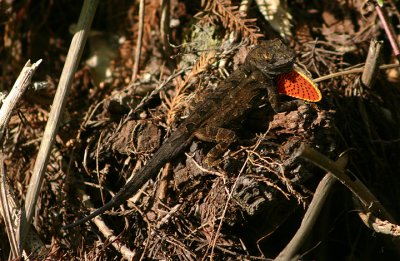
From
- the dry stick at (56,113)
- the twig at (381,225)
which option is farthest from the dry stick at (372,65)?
the dry stick at (56,113)

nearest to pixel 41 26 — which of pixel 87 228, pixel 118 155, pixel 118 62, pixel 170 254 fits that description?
pixel 118 62

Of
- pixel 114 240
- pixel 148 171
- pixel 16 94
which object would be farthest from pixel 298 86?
pixel 16 94

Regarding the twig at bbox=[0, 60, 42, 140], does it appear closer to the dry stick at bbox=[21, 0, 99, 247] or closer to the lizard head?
the dry stick at bbox=[21, 0, 99, 247]

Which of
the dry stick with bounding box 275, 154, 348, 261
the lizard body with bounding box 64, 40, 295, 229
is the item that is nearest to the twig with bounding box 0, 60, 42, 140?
the lizard body with bounding box 64, 40, 295, 229

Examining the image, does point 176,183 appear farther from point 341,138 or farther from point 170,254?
point 341,138

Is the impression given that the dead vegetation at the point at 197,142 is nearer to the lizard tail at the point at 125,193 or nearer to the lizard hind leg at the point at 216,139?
the lizard hind leg at the point at 216,139

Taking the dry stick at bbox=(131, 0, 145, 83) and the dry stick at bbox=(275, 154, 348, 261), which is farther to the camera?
the dry stick at bbox=(131, 0, 145, 83)
